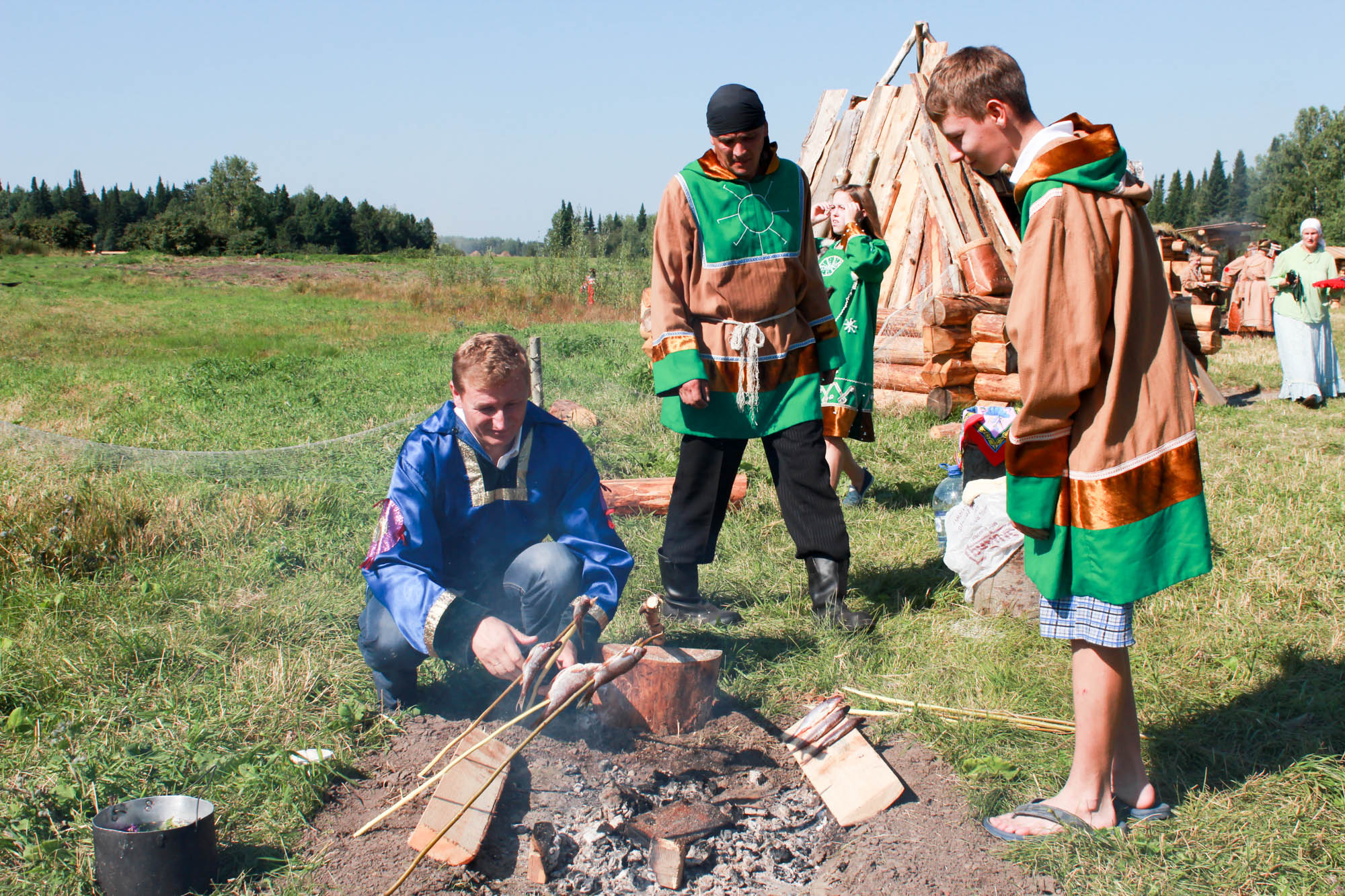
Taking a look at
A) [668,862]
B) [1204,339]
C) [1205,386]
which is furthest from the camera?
[1204,339]

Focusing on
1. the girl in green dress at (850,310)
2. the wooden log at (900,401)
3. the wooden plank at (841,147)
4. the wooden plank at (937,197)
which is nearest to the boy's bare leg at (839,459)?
the girl in green dress at (850,310)

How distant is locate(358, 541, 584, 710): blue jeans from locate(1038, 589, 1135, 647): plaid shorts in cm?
148

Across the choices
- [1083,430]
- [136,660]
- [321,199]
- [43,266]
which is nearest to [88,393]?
[136,660]

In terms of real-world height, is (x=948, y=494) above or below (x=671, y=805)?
above

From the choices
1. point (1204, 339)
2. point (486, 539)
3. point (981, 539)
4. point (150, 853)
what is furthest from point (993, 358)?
point (150, 853)

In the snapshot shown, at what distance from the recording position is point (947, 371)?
8.72m

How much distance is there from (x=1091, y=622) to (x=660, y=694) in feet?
4.50

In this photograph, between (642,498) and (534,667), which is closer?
(534,667)

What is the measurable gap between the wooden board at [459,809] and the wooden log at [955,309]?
7.07 metres

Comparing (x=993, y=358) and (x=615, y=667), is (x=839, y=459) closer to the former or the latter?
(x=615, y=667)

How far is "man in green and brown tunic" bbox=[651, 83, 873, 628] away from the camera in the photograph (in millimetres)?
3635

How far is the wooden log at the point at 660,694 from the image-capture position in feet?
9.90

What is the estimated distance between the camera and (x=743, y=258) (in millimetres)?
3656

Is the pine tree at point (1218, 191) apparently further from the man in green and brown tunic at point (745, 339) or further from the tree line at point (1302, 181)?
the man in green and brown tunic at point (745, 339)
